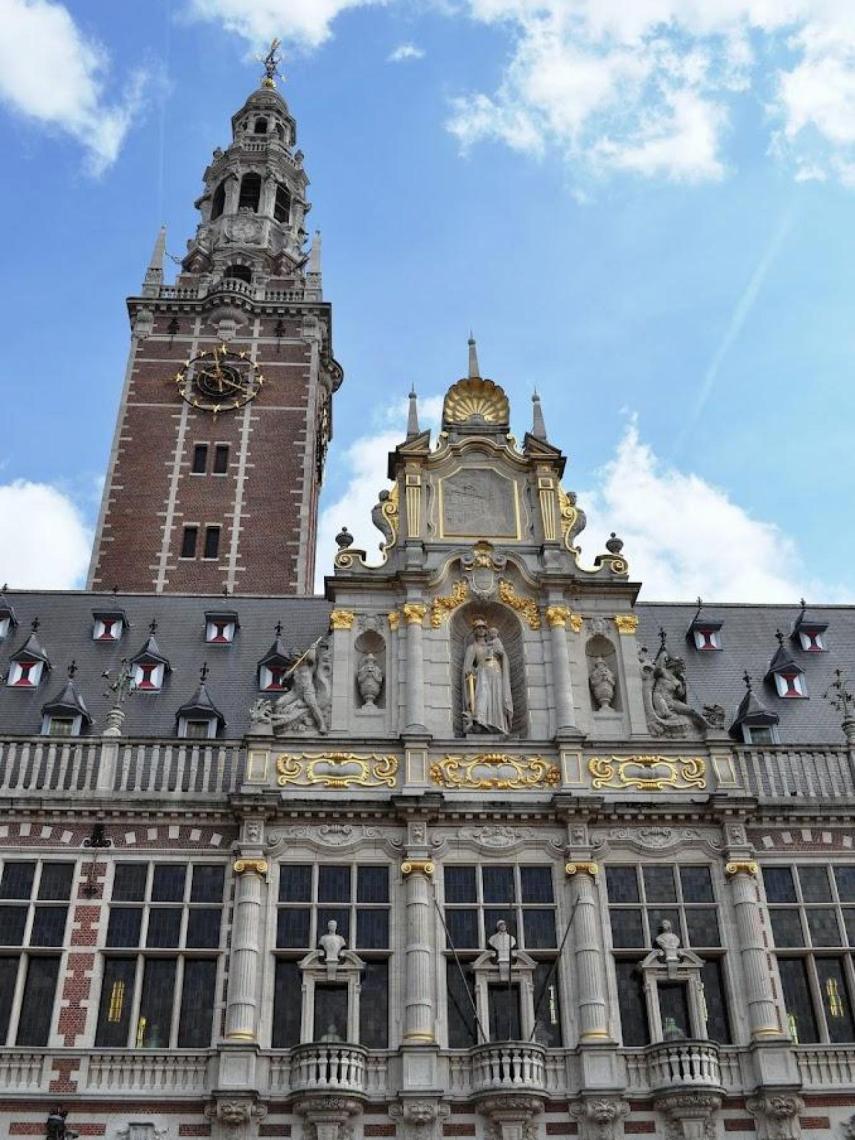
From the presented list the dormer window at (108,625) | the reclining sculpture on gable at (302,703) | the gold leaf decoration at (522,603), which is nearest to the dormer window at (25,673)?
the dormer window at (108,625)

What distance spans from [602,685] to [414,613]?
15.0 feet

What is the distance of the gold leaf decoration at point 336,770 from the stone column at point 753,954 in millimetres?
7322

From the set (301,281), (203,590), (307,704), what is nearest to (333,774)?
(307,704)

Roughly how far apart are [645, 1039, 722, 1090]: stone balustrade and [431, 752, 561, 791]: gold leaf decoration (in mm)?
5800

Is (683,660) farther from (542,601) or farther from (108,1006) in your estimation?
(108,1006)

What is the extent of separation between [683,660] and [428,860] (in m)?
10.2

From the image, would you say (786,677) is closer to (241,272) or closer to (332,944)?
(332,944)

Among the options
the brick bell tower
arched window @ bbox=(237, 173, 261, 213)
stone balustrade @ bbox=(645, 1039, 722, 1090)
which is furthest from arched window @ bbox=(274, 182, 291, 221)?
stone balustrade @ bbox=(645, 1039, 722, 1090)

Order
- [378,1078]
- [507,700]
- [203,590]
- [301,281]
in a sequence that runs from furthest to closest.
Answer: [301,281] < [203,590] < [507,700] < [378,1078]

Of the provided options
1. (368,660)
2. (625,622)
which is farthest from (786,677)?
(368,660)

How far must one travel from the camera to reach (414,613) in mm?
29406

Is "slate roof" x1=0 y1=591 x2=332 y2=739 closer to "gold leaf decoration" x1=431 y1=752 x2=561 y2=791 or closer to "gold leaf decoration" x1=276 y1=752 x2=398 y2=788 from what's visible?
"gold leaf decoration" x1=276 y1=752 x2=398 y2=788

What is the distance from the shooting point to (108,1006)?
79.7 ft

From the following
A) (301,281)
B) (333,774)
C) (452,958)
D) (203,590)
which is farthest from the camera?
(301,281)
